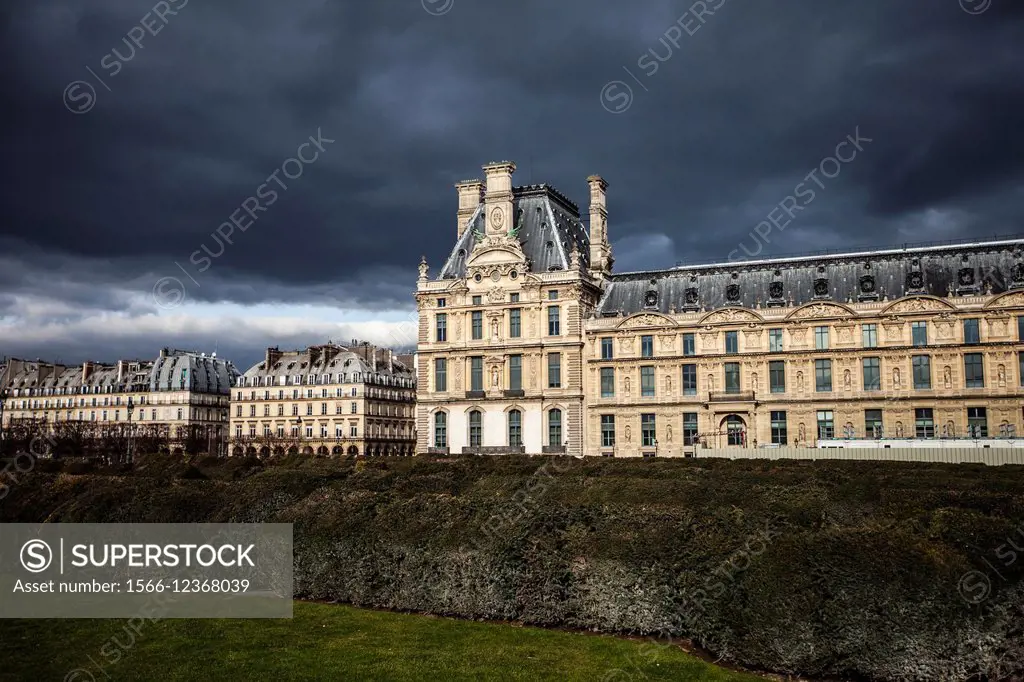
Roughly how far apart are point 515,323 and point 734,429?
20437 millimetres

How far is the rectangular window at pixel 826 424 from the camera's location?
68438 mm

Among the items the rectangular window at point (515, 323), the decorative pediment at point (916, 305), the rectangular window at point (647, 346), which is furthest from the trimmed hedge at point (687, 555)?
the rectangular window at point (515, 323)

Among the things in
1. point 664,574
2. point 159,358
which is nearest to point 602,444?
point 664,574

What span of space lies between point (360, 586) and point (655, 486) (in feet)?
23.0

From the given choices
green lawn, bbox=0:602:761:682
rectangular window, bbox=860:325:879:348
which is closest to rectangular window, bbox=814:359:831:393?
rectangular window, bbox=860:325:879:348

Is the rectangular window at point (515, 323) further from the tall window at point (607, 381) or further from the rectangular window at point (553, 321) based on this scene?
the tall window at point (607, 381)

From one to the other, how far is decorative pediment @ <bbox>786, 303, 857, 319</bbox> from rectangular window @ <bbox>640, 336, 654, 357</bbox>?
1107cm

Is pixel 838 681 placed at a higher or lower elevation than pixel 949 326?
lower

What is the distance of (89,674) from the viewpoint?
1396 cm

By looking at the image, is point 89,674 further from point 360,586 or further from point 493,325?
point 493,325

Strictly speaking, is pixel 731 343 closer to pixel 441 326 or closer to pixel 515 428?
pixel 515 428

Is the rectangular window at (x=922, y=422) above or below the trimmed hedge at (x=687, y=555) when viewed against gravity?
above

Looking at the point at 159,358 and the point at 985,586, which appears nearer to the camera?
the point at 985,586

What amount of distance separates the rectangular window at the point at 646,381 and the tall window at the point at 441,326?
18088mm
